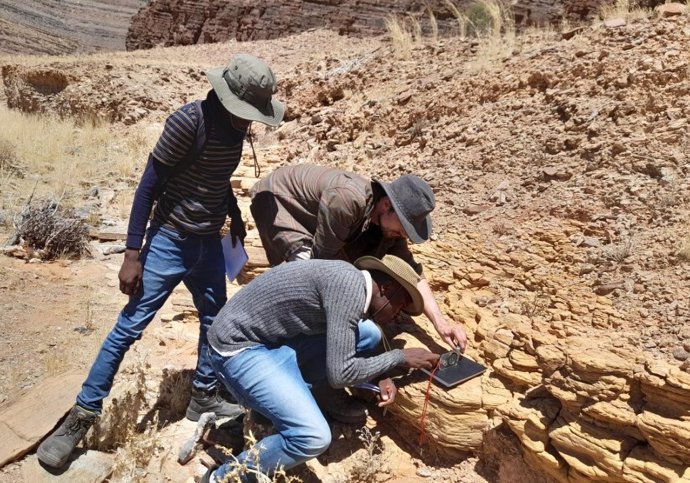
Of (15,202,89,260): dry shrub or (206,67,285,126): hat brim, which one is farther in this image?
(15,202,89,260): dry shrub

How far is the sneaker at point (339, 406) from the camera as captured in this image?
296cm

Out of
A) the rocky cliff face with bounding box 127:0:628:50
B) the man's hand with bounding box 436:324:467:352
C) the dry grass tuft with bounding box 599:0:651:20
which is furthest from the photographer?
the rocky cliff face with bounding box 127:0:628:50

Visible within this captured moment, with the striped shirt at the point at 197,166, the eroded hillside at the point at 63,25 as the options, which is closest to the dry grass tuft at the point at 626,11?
the striped shirt at the point at 197,166

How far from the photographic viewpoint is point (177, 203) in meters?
2.75

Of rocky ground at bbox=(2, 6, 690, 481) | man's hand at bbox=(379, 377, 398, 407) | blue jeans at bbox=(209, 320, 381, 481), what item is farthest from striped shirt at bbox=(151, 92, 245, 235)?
rocky ground at bbox=(2, 6, 690, 481)

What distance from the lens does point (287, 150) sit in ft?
26.3

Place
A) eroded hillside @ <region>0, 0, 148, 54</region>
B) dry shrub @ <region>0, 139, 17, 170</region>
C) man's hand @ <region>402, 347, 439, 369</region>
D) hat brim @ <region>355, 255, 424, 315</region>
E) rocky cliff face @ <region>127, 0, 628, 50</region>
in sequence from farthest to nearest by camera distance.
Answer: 1. eroded hillside @ <region>0, 0, 148, 54</region>
2. rocky cliff face @ <region>127, 0, 628, 50</region>
3. dry shrub @ <region>0, 139, 17, 170</region>
4. man's hand @ <region>402, 347, 439, 369</region>
5. hat brim @ <region>355, 255, 424, 315</region>

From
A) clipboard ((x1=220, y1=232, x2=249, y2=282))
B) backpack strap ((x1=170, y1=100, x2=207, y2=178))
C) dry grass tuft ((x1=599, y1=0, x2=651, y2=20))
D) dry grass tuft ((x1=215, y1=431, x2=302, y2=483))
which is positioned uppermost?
dry grass tuft ((x1=599, y1=0, x2=651, y2=20))

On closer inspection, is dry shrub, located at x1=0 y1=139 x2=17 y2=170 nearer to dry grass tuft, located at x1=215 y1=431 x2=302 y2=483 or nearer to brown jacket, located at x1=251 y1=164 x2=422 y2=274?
brown jacket, located at x1=251 y1=164 x2=422 y2=274

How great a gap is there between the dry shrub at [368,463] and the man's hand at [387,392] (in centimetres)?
25

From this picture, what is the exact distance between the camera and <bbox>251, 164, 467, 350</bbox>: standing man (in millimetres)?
2758

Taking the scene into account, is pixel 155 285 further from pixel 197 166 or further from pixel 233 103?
pixel 233 103

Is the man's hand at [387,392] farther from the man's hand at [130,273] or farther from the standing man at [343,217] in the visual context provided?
the man's hand at [130,273]

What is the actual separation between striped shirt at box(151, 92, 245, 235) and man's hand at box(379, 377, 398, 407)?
1.12 meters
